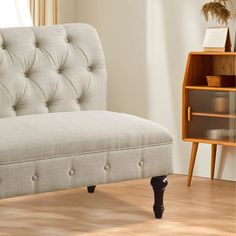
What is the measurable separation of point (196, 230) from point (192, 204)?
59 centimetres

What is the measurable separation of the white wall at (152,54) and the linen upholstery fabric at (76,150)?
1.27 m

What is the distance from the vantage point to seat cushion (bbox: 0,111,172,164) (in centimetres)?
333

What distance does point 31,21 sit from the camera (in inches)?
203

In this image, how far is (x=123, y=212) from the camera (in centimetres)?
399

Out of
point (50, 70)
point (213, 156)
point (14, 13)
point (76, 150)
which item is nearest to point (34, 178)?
point (76, 150)

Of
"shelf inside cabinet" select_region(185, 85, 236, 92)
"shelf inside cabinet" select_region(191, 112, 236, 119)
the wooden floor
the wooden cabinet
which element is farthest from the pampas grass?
the wooden floor

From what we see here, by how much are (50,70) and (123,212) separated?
0.85 meters

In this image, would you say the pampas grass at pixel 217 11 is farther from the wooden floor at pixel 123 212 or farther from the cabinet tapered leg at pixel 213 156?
the wooden floor at pixel 123 212

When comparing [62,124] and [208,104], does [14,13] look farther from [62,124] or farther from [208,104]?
[62,124]

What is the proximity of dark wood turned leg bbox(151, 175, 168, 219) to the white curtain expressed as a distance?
176 cm

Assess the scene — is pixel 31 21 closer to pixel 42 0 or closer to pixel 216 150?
pixel 42 0

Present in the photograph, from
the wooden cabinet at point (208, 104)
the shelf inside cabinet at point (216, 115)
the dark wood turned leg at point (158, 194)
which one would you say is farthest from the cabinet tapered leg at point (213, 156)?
the dark wood turned leg at point (158, 194)

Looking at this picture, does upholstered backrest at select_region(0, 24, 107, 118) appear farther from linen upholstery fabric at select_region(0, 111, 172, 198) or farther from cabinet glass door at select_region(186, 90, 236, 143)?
cabinet glass door at select_region(186, 90, 236, 143)

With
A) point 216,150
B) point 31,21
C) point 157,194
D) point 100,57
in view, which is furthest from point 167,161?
point 31,21
